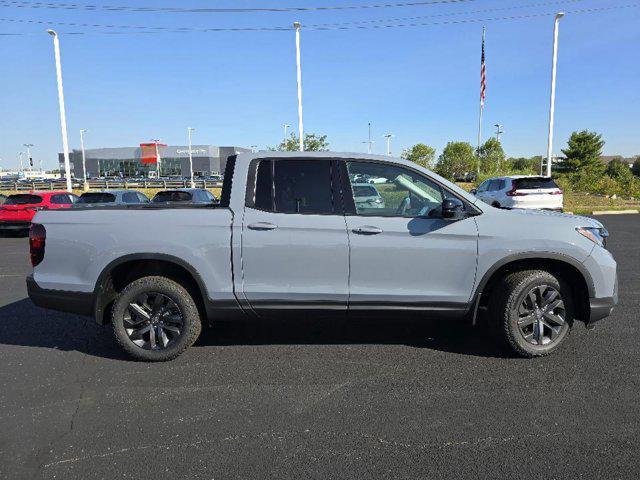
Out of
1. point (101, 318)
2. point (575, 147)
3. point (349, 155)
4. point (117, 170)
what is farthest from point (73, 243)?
point (117, 170)

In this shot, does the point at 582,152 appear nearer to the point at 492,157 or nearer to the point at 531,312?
the point at 492,157

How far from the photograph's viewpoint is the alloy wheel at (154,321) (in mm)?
3949

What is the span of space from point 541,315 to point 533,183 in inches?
468

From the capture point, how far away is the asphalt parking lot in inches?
101

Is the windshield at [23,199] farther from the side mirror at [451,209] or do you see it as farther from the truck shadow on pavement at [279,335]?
the side mirror at [451,209]

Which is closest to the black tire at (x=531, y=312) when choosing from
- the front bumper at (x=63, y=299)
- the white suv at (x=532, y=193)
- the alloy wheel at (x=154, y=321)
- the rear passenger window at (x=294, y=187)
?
the rear passenger window at (x=294, y=187)

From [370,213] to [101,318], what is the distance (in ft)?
8.45

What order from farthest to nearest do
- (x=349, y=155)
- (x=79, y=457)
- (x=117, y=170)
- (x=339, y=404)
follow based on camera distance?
(x=117, y=170)
(x=349, y=155)
(x=339, y=404)
(x=79, y=457)

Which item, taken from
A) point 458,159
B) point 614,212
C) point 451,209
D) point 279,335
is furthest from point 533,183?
point 458,159

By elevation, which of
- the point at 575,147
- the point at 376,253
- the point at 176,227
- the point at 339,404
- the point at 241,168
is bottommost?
the point at 339,404

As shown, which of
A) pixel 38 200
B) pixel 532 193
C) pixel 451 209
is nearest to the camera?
pixel 451 209

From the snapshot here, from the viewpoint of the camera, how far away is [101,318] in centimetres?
396

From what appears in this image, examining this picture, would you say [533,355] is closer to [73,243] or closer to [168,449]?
[168,449]

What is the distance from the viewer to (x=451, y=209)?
12.0 feet
